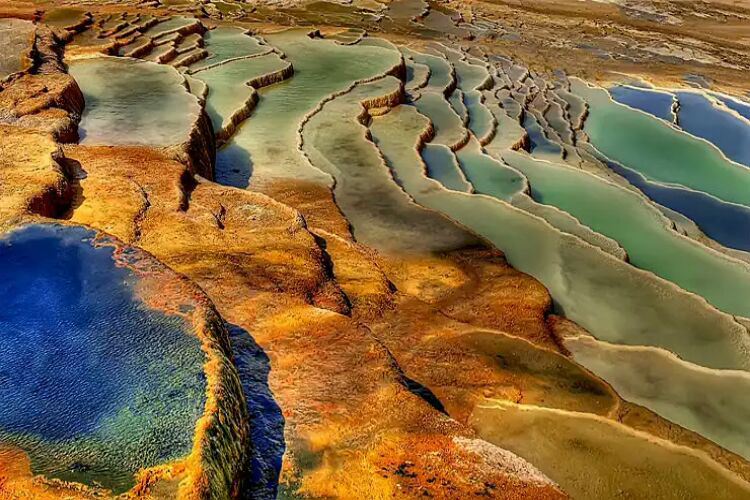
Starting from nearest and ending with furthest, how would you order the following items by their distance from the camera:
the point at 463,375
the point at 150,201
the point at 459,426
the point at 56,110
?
the point at 459,426 < the point at 463,375 < the point at 150,201 < the point at 56,110

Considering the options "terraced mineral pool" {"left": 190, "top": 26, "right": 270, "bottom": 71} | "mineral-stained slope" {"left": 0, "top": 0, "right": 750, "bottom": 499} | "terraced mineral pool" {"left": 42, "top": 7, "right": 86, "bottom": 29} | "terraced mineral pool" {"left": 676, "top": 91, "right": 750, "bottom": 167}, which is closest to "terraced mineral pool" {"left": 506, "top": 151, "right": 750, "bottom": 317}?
"mineral-stained slope" {"left": 0, "top": 0, "right": 750, "bottom": 499}

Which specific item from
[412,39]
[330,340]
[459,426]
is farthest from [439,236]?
[412,39]

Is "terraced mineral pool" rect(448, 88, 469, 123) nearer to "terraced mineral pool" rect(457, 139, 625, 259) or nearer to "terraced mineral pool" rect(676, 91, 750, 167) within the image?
"terraced mineral pool" rect(457, 139, 625, 259)

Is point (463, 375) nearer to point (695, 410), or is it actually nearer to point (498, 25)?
point (695, 410)

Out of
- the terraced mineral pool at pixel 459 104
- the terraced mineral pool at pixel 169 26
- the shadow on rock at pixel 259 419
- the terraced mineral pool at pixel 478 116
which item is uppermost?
the shadow on rock at pixel 259 419

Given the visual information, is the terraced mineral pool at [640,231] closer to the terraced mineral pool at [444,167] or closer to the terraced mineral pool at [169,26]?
the terraced mineral pool at [444,167]

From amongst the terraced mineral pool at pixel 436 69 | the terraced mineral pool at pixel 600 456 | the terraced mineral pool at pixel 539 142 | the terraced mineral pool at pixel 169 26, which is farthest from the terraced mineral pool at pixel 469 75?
the terraced mineral pool at pixel 600 456

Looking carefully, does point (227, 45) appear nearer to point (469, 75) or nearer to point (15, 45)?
point (15, 45)
